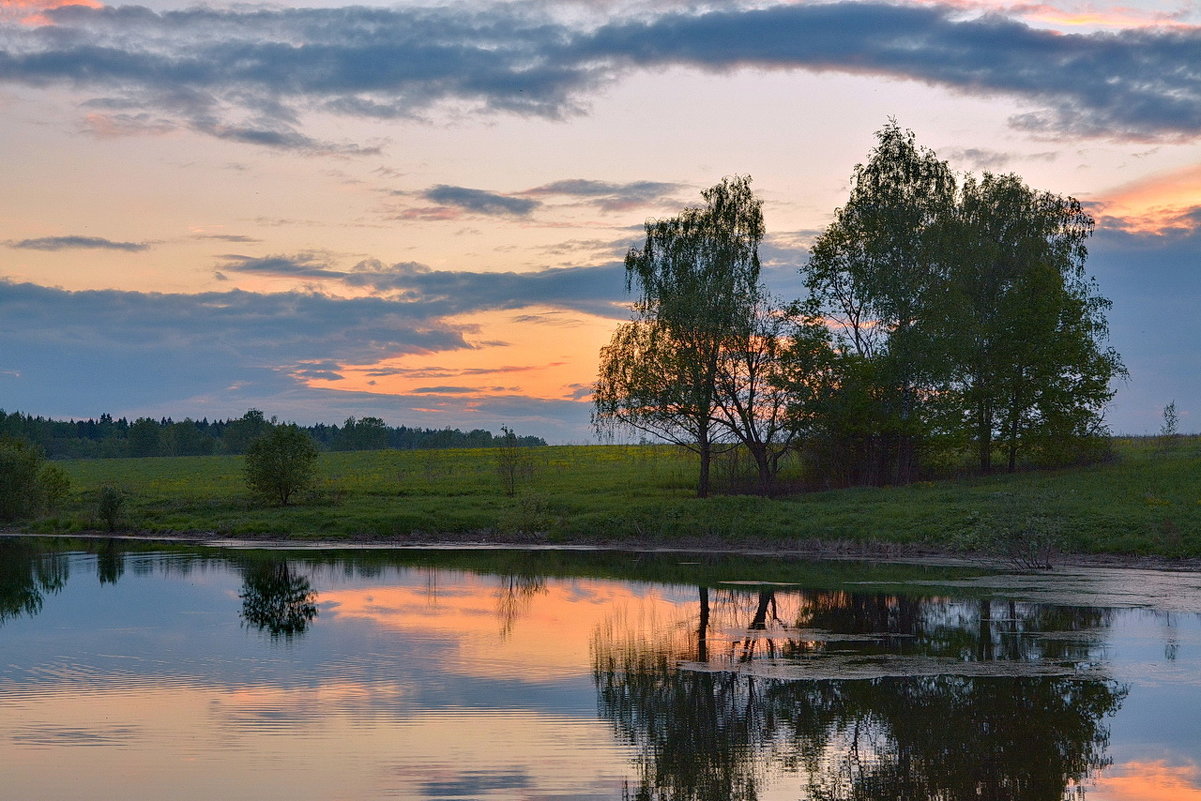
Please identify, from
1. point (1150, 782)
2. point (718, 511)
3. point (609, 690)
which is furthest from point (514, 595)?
point (1150, 782)

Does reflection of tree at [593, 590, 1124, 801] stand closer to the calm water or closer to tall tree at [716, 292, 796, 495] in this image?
the calm water

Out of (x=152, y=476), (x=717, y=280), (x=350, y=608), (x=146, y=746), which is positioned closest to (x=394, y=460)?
(x=152, y=476)

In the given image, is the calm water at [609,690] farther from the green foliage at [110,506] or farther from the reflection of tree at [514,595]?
the green foliage at [110,506]

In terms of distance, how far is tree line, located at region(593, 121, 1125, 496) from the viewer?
53.8 metres

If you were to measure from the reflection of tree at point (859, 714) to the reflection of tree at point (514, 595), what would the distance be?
9.57ft

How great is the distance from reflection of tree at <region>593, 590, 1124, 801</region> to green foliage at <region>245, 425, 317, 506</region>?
34.3m

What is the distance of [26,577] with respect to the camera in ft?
113

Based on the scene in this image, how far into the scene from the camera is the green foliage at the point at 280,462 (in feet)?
180

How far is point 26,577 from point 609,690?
81.4 feet

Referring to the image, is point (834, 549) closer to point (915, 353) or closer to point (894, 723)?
point (915, 353)

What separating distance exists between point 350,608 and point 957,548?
73.8 ft

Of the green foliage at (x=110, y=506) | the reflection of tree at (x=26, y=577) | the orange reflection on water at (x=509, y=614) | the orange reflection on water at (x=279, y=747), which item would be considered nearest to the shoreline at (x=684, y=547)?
the green foliage at (x=110, y=506)

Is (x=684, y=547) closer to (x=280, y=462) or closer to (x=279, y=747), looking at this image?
(x=280, y=462)

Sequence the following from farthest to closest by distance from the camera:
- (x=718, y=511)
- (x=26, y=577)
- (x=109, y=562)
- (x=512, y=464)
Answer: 1. (x=512, y=464)
2. (x=718, y=511)
3. (x=109, y=562)
4. (x=26, y=577)
